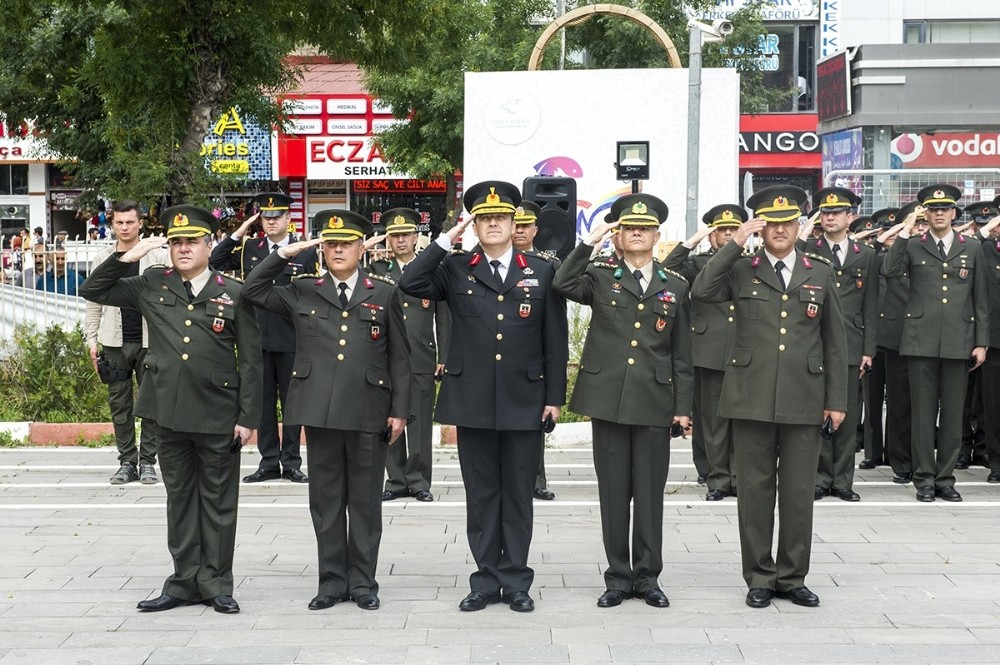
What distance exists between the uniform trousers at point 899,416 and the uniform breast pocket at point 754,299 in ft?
13.2

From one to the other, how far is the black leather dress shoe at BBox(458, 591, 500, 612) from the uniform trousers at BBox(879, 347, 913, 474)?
5072 millimetres

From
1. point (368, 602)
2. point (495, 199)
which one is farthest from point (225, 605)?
point (495, 199)

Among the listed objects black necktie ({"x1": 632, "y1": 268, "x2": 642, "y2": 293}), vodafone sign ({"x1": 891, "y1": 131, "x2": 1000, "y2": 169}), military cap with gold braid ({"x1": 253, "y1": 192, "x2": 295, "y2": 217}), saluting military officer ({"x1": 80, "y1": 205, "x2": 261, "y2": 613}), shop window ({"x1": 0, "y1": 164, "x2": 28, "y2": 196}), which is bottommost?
saluting military officer ({"x1": 80, "y1": 205, "x2": 261, "y2": 613})

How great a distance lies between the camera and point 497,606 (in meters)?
7.21

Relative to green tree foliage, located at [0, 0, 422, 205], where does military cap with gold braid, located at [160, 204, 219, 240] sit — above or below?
below

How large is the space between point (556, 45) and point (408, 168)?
404 cm

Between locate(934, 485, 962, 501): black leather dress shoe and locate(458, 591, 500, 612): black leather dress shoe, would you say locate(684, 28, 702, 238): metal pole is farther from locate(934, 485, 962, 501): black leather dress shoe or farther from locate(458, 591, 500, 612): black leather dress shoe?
locate(458, 591, 500, 612): black leather dress shoe

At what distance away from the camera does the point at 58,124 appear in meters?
23.5

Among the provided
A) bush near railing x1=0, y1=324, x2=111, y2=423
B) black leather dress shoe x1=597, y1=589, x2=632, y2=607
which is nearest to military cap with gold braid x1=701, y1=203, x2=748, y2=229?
black leather dress shoe x1=597, y1=589, x2=632, y2=607

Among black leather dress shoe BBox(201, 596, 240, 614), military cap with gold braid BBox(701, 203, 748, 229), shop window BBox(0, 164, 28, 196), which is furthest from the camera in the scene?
shop window BBox(0, 164, 28, 196)

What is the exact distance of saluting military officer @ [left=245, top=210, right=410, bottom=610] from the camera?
718cm

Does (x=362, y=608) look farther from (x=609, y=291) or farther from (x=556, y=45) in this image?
(x=556, y=45)

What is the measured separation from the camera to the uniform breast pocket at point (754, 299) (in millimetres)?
7410

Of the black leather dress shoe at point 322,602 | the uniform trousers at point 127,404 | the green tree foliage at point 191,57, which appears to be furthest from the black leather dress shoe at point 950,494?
the green tree foliage at point 191,57
